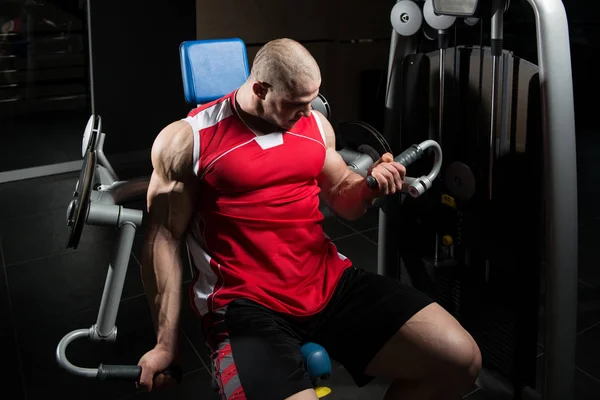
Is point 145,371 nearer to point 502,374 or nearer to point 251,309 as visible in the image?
point 251,309

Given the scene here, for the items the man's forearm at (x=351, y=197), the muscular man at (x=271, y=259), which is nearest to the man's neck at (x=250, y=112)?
the muscular man at (x=271, y=259)

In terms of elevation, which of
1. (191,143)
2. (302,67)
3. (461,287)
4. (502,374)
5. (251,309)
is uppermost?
(302,67)

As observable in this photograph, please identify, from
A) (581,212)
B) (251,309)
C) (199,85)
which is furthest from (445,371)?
(581,212)

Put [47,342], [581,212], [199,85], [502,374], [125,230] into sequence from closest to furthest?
[125,230] → [199,85] → [502,374] → [47,342] → [581,212]

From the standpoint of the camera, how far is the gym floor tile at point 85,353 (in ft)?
7.29

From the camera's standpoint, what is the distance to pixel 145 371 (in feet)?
4.73

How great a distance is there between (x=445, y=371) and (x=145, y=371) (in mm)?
667

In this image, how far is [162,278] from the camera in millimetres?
1553

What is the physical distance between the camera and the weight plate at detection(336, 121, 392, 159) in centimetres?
185

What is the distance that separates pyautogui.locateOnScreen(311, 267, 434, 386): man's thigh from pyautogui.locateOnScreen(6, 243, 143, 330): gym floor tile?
5.06 ft

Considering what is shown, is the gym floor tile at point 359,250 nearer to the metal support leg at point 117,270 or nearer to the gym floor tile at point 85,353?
the gym floor tile at point 85,353

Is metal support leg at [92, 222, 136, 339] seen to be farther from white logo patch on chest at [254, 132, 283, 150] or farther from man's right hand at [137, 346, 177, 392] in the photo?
white logo patch on chest at [254, 132, 283, 150]

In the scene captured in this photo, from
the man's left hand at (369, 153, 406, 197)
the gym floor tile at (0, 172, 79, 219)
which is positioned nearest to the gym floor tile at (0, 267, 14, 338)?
the gym floor tile at (0, 172, 79, 219)

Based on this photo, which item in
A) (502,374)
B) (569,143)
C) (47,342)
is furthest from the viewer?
(47,342)
